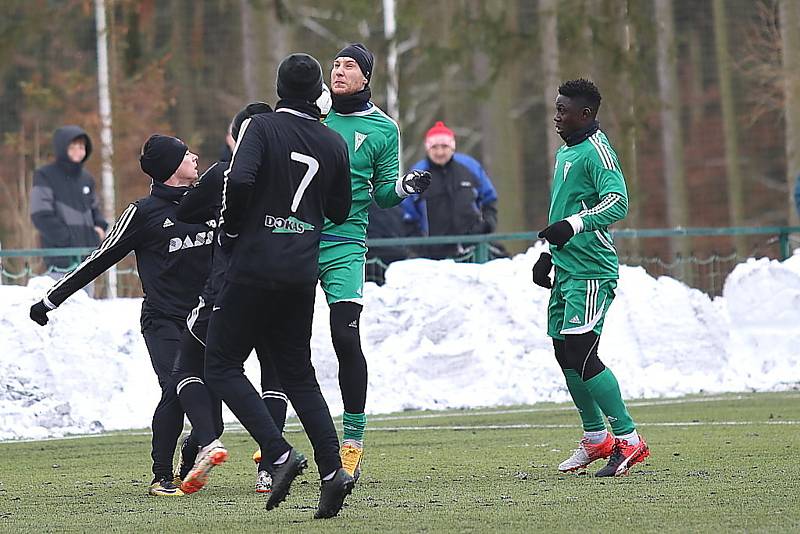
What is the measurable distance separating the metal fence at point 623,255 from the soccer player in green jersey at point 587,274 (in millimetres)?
6451

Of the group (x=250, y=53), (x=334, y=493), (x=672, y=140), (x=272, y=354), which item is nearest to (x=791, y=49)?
(x=250, y=53)

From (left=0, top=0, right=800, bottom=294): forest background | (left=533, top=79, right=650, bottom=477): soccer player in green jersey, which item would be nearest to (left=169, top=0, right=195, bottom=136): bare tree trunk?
(left=0, top=0, right=800, bottom=294): forest background

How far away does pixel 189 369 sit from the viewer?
8.27 m

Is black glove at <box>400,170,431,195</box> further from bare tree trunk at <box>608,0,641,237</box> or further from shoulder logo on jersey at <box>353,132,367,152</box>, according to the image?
bare tree trunk at <box>608,0,641,237</box>

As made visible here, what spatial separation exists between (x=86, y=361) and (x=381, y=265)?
3.19 metres

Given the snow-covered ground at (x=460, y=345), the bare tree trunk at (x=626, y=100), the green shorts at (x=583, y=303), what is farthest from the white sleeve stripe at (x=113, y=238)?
the bare tree trunk at (x=626, y=100)

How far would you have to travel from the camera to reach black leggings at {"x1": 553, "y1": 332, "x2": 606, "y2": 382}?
8641 millimetres

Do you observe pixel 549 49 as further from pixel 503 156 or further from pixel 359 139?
pixel 359 139

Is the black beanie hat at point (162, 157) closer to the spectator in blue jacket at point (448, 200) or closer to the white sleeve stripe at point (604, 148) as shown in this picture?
the white sleeve stripe at point (604, 148)

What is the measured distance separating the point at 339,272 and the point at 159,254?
37.4 inches

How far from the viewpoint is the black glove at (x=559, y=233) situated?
8250mm

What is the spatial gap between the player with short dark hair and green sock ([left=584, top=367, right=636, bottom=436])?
196 cm

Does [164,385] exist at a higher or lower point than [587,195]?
lower

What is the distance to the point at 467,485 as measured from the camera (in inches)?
327
